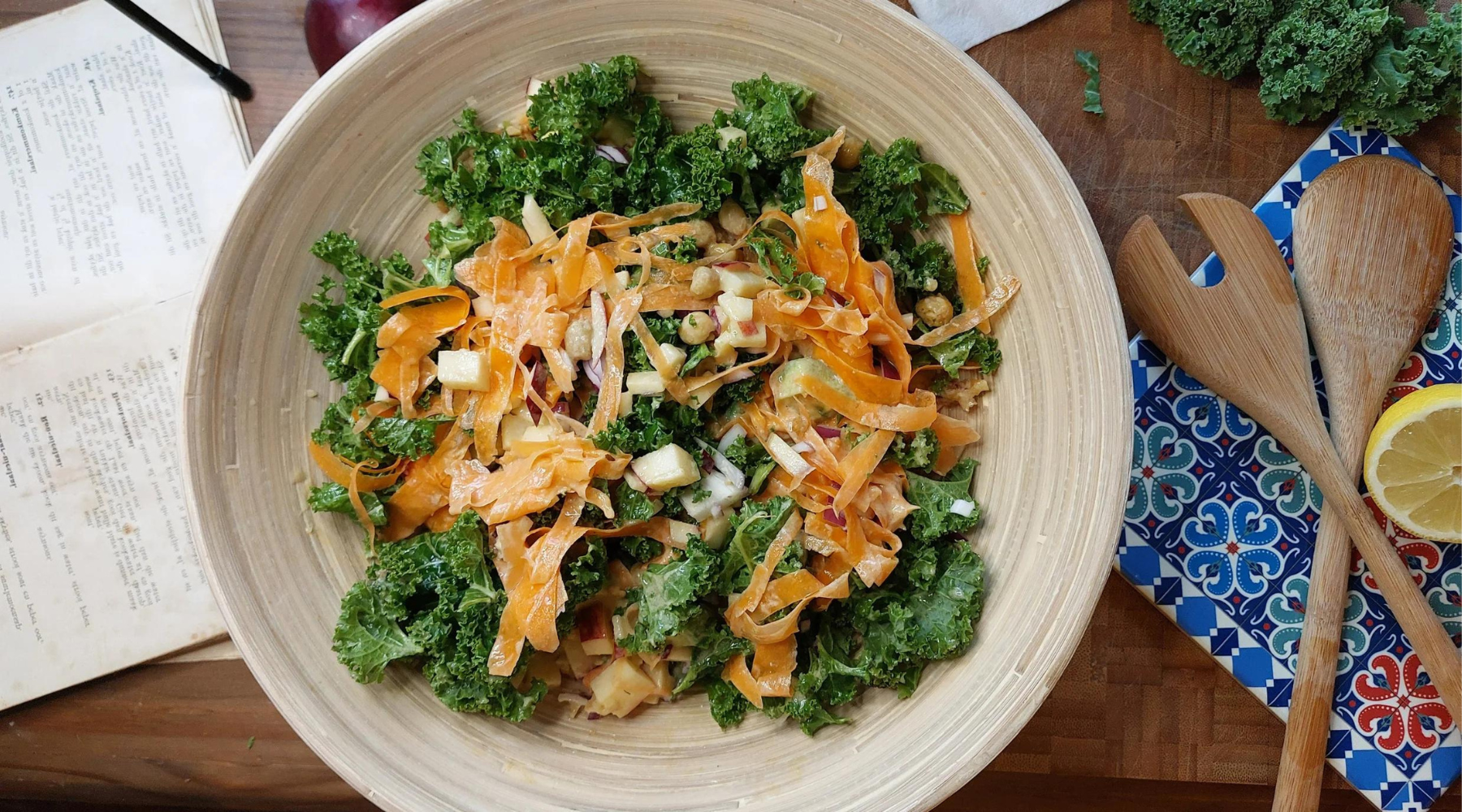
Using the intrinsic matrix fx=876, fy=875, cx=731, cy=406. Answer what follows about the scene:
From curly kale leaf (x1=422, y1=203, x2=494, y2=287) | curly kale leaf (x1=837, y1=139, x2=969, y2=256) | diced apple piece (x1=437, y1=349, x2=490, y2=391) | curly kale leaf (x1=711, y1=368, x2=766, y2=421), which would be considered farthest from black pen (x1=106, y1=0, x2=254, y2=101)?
curly kale leaf (x1=837, y1=139, x2=969, y2=256)

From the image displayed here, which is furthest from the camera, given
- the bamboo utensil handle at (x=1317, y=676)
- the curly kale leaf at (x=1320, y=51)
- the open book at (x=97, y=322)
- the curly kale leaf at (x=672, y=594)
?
the open book at (x=97, y=322)

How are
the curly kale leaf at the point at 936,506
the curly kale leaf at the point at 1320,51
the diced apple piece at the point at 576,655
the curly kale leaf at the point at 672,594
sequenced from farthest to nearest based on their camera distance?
1. the curly kale leaf at the point at 1320,51
2. the diced apple piece at the point at 576,655
3. the curly kale leaf at the point at 936,506
4. the curly kale leaf at the point at 672,594

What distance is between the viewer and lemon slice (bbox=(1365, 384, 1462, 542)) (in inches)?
80.4

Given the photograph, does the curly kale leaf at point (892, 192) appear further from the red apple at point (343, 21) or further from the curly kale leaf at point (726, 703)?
the red apple at point (343, 21)

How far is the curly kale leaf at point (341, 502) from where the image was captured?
1.91 meters

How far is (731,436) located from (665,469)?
7.9 inches

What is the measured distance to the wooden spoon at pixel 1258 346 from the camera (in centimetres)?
216

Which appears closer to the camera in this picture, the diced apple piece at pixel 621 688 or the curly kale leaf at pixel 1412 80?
the diced apple piece at pixel 621 688

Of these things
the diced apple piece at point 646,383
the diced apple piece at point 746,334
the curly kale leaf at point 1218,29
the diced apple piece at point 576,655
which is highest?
the curly kale leaf at point 1218,29

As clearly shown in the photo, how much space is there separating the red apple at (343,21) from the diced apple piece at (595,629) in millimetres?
1524

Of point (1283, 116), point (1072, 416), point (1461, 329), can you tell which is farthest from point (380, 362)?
point (1461, 329)

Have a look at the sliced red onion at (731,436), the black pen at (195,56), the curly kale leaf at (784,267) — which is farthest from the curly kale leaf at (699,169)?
the black pen at (195,56)

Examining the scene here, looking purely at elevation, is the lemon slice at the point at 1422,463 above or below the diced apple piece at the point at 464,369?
above

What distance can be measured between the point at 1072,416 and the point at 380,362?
1484 mm
